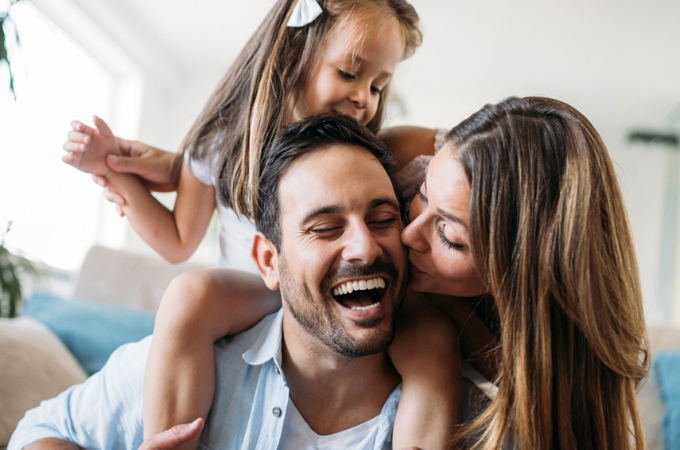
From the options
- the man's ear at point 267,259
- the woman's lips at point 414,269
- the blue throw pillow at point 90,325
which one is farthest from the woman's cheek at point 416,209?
the blue throw pillow at point 90,325

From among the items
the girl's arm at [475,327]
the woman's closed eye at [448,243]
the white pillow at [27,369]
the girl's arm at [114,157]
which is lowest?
the white pillow at [27,369]

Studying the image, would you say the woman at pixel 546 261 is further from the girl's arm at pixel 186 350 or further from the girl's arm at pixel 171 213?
the girl's arm at pixel 171 213

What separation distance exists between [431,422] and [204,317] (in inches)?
22.4

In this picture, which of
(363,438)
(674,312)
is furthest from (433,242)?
(674,312)

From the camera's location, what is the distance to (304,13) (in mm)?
1541

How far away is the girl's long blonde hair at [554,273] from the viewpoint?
110 cm

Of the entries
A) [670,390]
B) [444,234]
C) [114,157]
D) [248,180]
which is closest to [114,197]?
[114,157]

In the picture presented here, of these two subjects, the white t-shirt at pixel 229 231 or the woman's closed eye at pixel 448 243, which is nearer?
the woman's closed eye at pixel 448 243

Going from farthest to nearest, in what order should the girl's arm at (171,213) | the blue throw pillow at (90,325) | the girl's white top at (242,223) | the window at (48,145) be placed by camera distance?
the window at (48,145)
the blue throw pillow at (90,325)
the girl's arm at (171,213)
the girl's white top at (242,223)

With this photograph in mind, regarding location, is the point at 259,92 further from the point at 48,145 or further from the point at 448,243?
the point at 48,145

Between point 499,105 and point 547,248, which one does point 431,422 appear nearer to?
point 547,248

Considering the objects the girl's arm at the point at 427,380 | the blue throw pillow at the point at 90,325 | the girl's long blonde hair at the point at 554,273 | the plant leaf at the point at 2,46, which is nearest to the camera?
the girl's long blonde hair at the point at 554,273

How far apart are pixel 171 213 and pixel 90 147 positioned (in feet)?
1.10

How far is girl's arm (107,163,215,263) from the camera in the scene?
165cm
